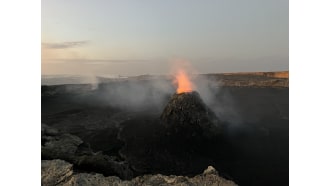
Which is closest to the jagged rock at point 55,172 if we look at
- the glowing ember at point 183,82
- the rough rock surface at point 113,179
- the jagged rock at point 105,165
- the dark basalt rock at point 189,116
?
the rough rock surface at point 113,179

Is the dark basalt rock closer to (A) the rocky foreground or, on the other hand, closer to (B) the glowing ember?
(B) the glowing ember

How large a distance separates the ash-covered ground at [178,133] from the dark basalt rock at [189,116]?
0.05 ft

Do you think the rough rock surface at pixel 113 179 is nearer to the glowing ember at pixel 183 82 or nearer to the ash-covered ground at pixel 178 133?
the ash-covered ground at pixel 178 133

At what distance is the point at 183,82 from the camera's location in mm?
4418

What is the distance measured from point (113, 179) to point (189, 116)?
1.09 metres

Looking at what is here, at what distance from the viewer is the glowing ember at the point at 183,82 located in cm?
439

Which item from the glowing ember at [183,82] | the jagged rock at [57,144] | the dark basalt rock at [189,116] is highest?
the glowing ember at [183,82]

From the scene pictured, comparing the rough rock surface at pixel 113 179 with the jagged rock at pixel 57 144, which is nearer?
the rough rock surface at pixel 113 179

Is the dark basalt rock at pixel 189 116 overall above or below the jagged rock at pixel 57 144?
above

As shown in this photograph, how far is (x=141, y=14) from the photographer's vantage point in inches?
179

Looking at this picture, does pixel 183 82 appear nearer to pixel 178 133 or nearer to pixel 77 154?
pixel 178 133
